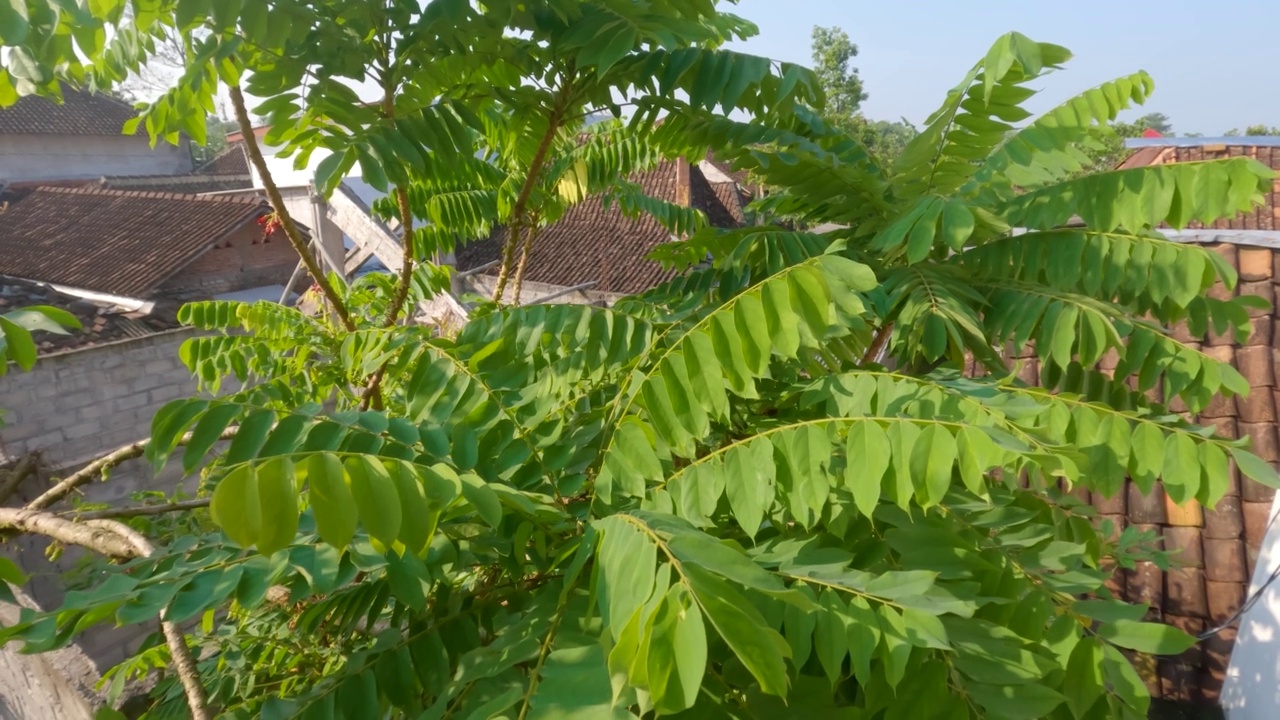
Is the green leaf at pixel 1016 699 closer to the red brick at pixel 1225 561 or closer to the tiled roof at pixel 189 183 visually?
the red brick at pixel 1225 561

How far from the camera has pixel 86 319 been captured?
1011 centimetres

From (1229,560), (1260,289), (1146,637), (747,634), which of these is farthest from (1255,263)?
(747,634)

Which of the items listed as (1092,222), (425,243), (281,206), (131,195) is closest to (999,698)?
(1092,222)

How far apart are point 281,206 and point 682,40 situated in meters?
1.49

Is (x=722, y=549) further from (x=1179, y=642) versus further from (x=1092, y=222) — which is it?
(x=1092, y=222)

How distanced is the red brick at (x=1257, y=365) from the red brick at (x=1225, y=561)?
782 millimetres

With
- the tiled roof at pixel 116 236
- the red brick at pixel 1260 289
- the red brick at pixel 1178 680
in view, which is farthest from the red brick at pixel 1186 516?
the tiled roof at pixel 116 236

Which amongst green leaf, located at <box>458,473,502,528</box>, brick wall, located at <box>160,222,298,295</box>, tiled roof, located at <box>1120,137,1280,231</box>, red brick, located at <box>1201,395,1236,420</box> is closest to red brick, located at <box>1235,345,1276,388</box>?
red brick, located at <box>1201,395,1236,420</box>

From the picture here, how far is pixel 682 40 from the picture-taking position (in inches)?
98.0

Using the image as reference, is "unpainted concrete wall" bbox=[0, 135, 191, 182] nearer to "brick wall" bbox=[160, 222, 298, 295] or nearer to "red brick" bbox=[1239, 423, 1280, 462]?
"brick wall" bbox=[160, 222, 298, 295]

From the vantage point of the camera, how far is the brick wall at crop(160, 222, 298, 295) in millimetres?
14406

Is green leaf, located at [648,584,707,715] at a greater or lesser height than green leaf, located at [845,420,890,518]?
lesser

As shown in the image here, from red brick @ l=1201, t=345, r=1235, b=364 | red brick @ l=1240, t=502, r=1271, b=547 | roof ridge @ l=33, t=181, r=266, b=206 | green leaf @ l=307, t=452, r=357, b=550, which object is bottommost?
red brick @ l=1240, t=502, r=1271, b=547

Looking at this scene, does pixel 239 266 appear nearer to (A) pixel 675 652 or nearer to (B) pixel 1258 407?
(B) pixel 1258 407
